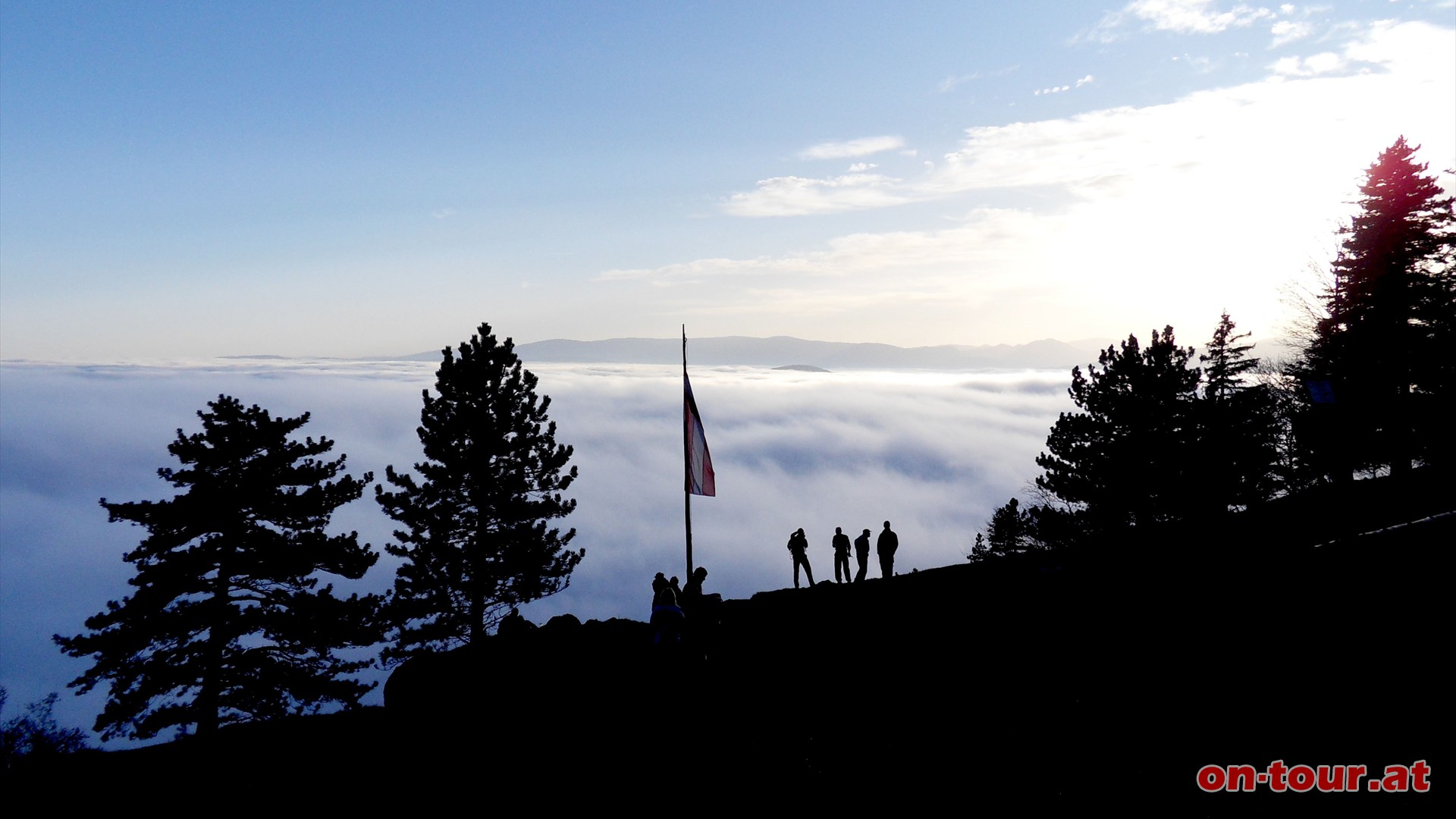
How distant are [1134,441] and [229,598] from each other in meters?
35.2

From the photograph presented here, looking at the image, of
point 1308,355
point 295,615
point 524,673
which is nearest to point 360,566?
point 295,615

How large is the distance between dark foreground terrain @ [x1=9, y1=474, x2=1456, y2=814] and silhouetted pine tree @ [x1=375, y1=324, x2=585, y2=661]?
34.1ft

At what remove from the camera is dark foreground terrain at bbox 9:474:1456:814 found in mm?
9359

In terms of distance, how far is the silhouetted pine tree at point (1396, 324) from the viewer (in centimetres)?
2792

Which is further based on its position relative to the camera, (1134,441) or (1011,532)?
(1011,532)

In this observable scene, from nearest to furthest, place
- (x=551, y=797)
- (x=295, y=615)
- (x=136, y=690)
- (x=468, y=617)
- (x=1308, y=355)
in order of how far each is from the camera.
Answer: (x=551, y=797)
(x=136, y=690)
(x=295, y=615)
(x=468, y=617)
(x=1308, y=355)

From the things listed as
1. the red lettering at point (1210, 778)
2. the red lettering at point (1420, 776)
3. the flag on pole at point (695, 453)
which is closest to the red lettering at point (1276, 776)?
the red lettering at point (1210, 778)

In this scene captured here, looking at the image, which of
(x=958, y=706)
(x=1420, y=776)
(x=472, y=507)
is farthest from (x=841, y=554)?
(x=1420, y=776)

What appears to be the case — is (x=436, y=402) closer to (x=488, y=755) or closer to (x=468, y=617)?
(x=468, y=617)

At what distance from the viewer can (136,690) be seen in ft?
77.8

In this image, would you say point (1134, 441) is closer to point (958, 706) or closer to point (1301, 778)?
point (958, 706)

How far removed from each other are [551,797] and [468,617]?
67.1ft

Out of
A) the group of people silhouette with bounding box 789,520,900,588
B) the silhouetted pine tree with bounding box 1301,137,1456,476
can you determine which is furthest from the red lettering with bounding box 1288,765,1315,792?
the silhouetted pine tree with bounding box 1301,137,1456,476

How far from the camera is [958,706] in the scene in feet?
40.0
